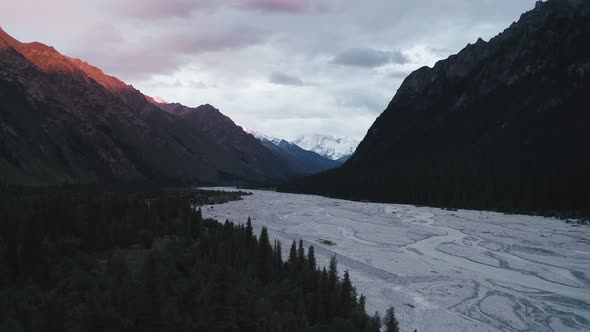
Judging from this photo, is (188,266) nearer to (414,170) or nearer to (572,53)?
(414,170)

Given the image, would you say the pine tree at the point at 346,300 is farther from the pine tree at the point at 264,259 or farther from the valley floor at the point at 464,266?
the pine tree at the point at 264,259

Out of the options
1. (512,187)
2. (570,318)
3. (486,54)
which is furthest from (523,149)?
(570,318)

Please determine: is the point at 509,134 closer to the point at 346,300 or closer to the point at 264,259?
the point at 264,259

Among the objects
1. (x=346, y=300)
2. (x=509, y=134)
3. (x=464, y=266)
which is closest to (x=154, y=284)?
(x=346, y=300)

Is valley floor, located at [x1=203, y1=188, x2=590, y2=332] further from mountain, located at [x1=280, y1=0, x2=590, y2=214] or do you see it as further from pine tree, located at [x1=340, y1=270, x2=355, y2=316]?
mountain, located at [x1=280, y1=0, x2=590, y2=214]

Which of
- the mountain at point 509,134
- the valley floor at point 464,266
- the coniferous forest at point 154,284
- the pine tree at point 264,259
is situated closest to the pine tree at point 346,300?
the coniferous forest at point 154,284

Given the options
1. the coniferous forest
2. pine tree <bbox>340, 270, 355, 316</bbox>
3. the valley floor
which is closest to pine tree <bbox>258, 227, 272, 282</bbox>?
the coniferous forest
